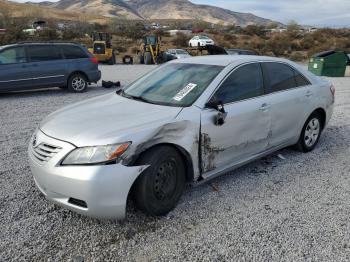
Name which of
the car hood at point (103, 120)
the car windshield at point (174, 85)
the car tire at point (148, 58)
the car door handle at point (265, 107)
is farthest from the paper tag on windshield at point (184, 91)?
the car tire at point (148, 58)

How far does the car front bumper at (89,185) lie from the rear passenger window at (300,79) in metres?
2.98

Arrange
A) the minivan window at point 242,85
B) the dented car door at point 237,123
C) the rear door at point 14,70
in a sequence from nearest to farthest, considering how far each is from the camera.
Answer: the dented car door at point 237,123 → the minivan window at point 242,85 → the rear door at point 14,70

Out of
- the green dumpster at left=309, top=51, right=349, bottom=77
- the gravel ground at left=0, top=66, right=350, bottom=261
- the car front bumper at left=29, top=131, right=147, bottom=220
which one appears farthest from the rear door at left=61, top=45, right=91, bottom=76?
the green dumpster at left=309, top=51, right=349, bottom=77

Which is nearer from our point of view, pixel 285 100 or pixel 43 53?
pixel 285 100

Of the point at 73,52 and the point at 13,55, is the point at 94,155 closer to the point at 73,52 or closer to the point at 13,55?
the point at 13,55

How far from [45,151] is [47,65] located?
8.28 meters

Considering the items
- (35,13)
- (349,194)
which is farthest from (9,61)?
(35,13)

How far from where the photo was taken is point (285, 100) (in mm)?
4621

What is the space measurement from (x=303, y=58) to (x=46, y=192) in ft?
104

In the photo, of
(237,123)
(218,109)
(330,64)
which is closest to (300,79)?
(237,123)

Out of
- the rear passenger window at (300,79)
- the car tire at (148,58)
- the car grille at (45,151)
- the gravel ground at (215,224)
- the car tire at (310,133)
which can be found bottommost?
the car tire at (148,58)

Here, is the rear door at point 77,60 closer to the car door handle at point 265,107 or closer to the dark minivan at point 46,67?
the dark minivan at point 46,67

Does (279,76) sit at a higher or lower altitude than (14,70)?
higher

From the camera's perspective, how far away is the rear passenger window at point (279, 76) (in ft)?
15.0
